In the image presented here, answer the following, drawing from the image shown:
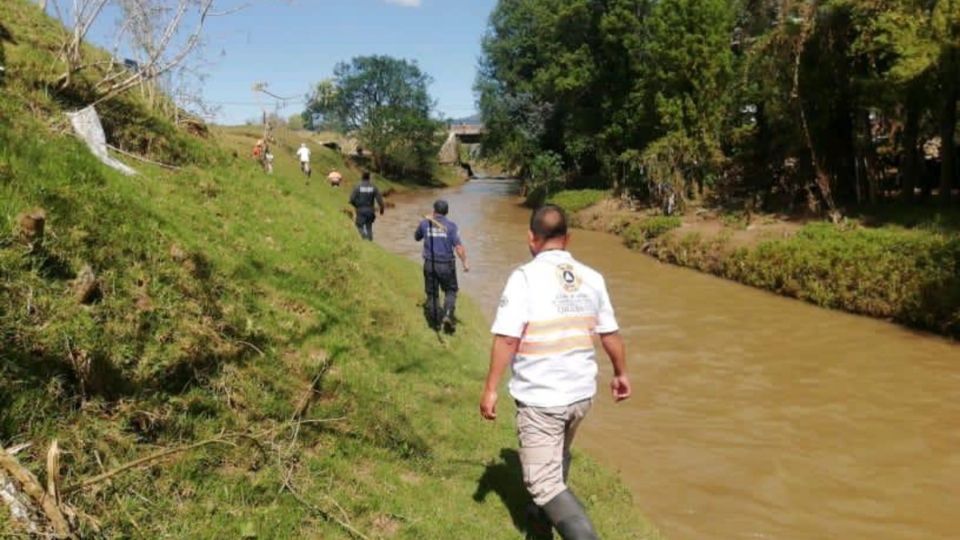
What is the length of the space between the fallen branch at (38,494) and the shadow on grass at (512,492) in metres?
2.65

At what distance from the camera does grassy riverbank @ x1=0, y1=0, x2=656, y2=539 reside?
125 inches

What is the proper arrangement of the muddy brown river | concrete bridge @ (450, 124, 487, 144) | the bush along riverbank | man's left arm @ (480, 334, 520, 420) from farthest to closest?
concrete bridge @ (450, 124, 487, 144), the bush along riverbank, the muddy brown river, man's left arm @ (480, 334, 520, 420)

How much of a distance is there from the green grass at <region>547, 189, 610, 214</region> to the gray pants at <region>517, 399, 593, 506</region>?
92.7 feet

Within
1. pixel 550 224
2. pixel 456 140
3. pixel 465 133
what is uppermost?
pixel 465 133

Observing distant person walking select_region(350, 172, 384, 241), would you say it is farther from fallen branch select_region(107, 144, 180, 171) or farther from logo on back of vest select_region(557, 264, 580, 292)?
logo on back of vest select_region(557, 264, 580, 292)

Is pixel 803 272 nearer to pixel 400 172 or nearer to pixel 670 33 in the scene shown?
pixel 670 33

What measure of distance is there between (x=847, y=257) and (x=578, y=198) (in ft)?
64.1

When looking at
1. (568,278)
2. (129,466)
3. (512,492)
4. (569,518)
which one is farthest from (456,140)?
(129,466)

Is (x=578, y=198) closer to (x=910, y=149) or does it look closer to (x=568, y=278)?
(x=910, y=149)

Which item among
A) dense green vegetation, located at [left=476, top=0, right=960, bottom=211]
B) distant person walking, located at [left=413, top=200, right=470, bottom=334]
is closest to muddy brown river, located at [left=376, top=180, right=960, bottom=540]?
distant person walking, located at [left=413, top=200, right=470, bottom=334]

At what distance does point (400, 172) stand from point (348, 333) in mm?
55020

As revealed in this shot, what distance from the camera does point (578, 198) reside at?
33000 mm

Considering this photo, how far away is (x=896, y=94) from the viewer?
15555mm

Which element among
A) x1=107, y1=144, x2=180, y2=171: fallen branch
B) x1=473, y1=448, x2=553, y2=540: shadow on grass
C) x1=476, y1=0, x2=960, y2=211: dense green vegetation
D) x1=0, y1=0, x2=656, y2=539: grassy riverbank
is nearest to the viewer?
x1=0, y1=0, x2=656, y2=539: grassy riverbank
